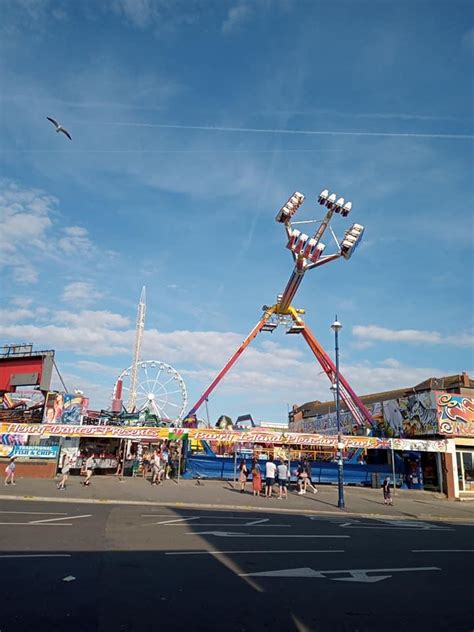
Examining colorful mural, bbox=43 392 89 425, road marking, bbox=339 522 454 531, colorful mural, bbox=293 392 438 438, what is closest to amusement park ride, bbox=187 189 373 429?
colorful mural, bbox=293 392 438 438

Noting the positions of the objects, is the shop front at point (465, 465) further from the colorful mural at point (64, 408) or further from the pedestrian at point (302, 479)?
the colorful mural at point (64, 408)

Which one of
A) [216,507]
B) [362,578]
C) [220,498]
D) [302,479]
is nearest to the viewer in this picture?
[362,578]

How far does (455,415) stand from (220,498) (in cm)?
1771

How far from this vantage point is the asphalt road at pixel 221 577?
5.95m

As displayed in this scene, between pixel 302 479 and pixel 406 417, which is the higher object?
pixel 406 417

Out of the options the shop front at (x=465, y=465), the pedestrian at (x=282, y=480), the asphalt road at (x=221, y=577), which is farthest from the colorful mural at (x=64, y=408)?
the shop front at (x=465, y=465)

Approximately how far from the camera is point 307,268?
3844 centimetres

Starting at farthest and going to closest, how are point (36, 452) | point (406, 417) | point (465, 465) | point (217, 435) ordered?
point (406, 417) → point (465, 465) → point (217, 435) → point (36, 452)

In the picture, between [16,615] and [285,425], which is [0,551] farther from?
[285,425]

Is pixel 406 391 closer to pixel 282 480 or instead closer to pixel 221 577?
pixel 282 480

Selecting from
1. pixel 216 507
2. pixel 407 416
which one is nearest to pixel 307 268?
pixel 407 416

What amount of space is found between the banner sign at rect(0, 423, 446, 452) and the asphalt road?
13936 millimetres

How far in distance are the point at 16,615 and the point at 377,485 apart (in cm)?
2916

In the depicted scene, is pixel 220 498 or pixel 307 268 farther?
pixel 307 268
